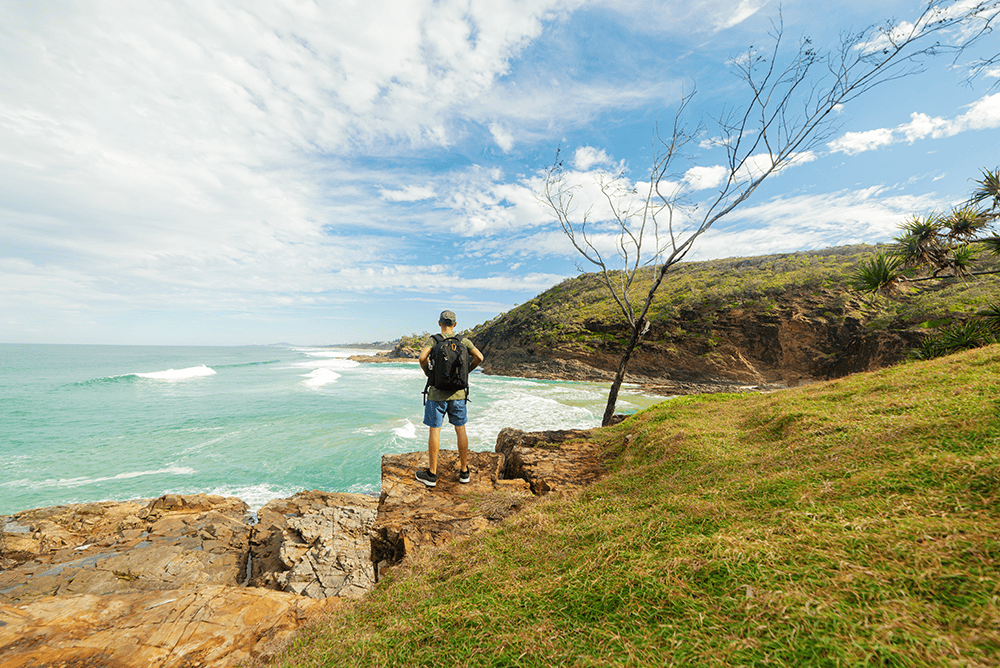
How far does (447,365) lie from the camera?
491 centimetres

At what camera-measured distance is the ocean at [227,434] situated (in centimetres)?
1205

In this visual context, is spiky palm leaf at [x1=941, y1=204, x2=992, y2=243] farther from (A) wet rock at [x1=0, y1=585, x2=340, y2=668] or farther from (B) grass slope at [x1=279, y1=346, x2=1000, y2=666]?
(A) wet rock at [x1=0, y1=585, x2=340, y2=668]

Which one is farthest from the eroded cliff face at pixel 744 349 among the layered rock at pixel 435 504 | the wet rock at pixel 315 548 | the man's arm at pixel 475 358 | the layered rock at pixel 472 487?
the man's arm at pixel 475 358

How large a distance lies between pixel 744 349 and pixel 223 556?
128ft

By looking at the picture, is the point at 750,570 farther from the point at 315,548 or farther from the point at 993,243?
the point at 993,243

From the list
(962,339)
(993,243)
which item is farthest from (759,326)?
(962,339)

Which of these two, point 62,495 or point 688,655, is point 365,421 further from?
point 688,655

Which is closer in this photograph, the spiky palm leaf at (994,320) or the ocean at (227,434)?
the spiky palm leaf at (994,320)

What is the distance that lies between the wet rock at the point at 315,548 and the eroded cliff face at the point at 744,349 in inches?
1137

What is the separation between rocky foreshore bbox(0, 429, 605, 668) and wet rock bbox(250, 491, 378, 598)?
26 millimetres

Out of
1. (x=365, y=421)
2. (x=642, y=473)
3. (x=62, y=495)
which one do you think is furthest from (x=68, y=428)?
(x=642, y=473)

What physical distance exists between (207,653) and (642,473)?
4.34 meters

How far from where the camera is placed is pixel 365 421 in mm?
19781

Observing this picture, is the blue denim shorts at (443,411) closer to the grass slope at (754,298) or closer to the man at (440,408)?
the man at (440,408)
